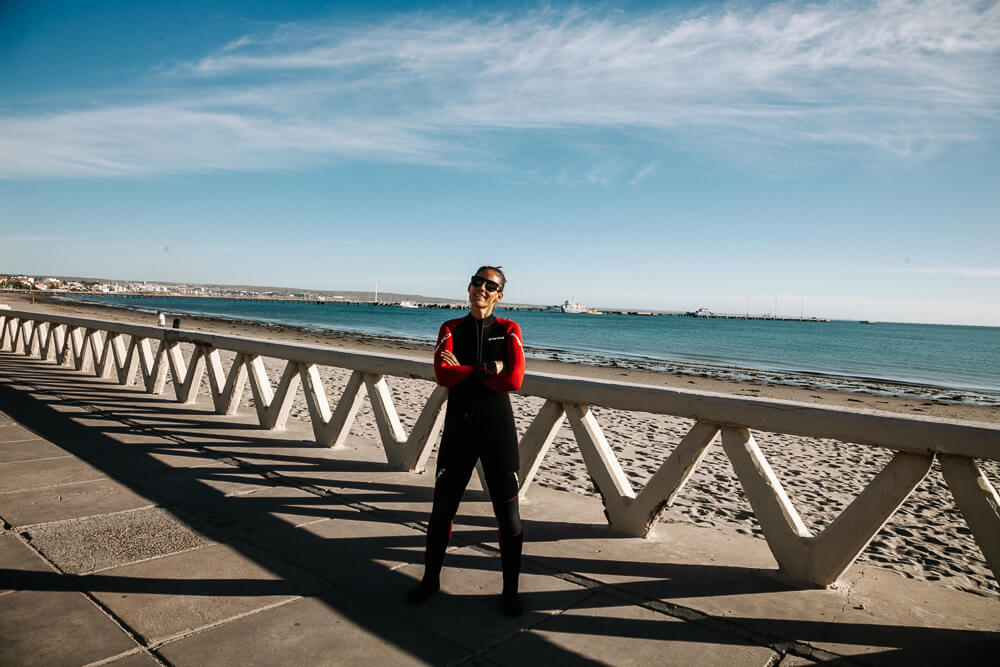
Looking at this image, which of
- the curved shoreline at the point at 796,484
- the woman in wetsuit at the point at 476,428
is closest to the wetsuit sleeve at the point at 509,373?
the woman in wetsuit at the point at 476,428

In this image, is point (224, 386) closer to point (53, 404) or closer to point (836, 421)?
point (53, 404)

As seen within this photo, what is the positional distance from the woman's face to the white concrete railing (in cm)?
121

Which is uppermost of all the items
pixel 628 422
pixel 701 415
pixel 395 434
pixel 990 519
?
pixel 701 415

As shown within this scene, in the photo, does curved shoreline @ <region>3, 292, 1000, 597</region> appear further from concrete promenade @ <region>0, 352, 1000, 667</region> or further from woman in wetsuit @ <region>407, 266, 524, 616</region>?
woman in wetsuit @ <region>407, 266, 524, 616</region>

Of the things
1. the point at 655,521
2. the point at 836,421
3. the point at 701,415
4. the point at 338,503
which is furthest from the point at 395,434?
the point at 836,421

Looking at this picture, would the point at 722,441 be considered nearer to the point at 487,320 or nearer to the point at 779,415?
the point at 779,415

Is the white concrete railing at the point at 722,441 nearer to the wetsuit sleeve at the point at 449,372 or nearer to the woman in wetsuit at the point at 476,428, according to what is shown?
the woman in wetsuit at the point at 476,428

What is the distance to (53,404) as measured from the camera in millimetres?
7801

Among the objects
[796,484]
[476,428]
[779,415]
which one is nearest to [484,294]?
[476,428]

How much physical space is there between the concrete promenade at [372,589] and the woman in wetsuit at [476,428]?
345 mm

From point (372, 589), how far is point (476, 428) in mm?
989

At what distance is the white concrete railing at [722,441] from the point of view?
2.83 m

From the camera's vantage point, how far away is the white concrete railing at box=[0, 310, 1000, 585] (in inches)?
111

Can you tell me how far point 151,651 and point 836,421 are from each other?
3334 mm
